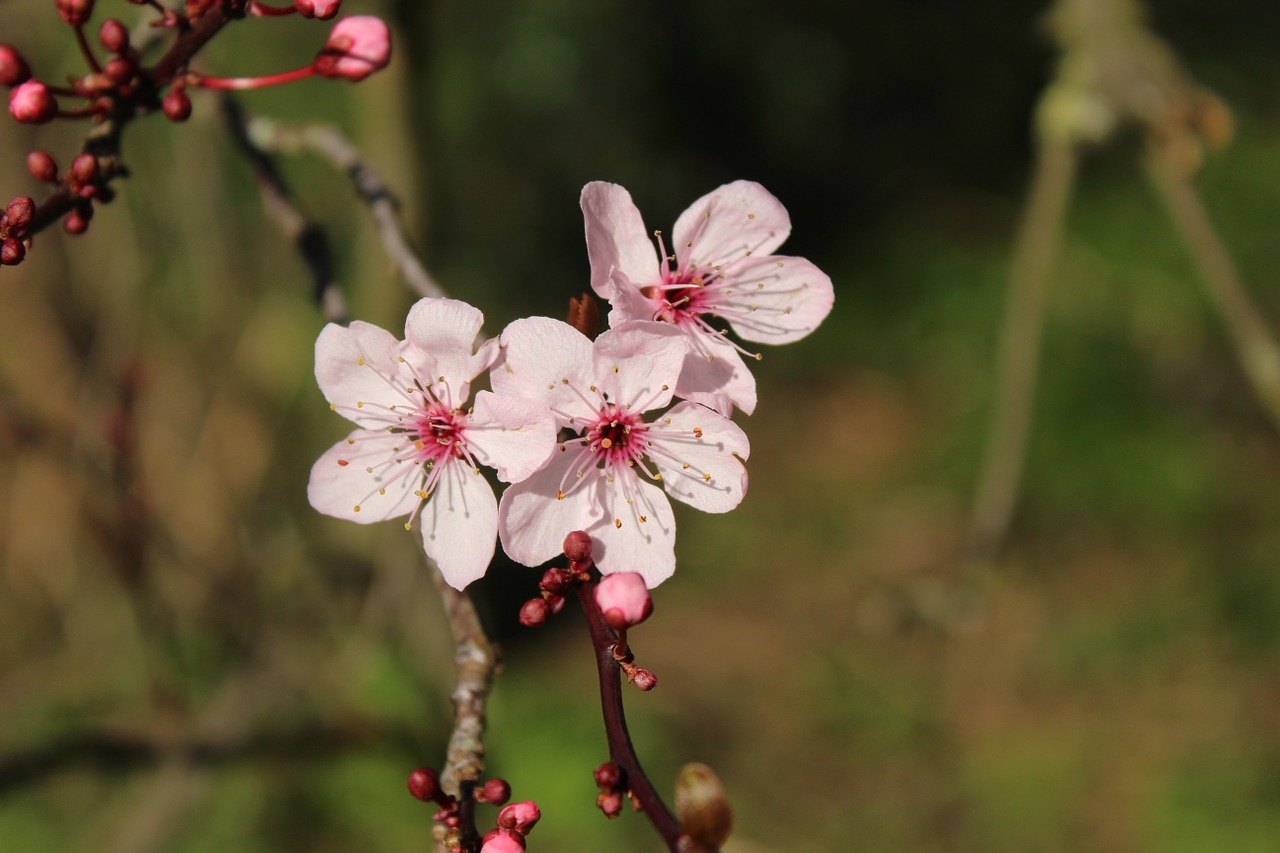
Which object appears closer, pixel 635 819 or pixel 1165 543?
pixel 635 819

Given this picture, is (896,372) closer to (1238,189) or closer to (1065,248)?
(1065,248)

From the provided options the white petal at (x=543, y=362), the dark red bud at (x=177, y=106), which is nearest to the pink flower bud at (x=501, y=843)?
the white petal at (x=543, y=362)

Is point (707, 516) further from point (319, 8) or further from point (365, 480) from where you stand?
point (319, 8)

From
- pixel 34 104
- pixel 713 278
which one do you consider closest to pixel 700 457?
pixel 713 278

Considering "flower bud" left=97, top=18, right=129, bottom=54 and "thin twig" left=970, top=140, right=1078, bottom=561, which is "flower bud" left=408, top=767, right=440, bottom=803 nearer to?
"flower bud" left=97, top=18, right=129, bottom=54

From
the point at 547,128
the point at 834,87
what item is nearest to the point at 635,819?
the point at 547,128

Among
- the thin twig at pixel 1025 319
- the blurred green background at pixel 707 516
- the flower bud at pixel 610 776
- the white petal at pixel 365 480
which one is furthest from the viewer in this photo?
the blurred green background at pixel 707 516

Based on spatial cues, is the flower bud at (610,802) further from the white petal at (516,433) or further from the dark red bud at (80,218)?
the dark red bud at (80,218)
